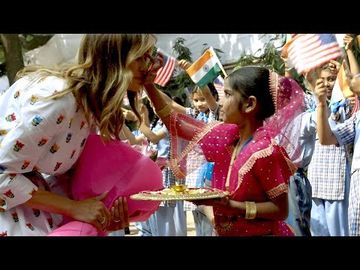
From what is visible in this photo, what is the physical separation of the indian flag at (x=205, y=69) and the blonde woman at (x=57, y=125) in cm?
260

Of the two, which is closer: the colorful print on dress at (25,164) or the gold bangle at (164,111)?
the colorful print on dress at (25,164)

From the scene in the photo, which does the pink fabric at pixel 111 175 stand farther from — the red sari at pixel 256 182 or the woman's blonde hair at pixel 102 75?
the red sari at pixel 256 182

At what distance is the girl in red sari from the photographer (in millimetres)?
2633

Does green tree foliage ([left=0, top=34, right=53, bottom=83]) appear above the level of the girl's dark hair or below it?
above

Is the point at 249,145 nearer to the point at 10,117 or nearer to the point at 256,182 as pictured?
the point at 256,182

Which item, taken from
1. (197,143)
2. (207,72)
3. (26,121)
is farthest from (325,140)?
(26,121)

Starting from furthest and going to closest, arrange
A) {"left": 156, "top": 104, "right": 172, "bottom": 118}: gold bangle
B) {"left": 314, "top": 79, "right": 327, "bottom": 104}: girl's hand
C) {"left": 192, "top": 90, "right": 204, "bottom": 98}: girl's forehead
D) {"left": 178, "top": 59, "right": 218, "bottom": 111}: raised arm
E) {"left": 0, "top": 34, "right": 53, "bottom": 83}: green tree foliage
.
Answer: {"left": 0, "top": 34, "right": 53, "bottom": 83}: green tree foliage < {"left": 192, "top": 90, "right": 204, "bottom": 98}: girl's forehead < {"left": 178, "top": 59, "right": 218, "bottom": 111}: raised arm < {"left": 314, "top": 79, "right": 327, "bottom": 104}: girl's hand < {"left": 156, "top": 104, "right": 172, "bottom": 118}: gold bangle

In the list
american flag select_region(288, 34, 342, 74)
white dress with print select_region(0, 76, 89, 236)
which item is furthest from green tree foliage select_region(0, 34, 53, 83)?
white dress with print select_region(0, 76, 89, 236)

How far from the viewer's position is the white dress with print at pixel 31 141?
2.22 metres

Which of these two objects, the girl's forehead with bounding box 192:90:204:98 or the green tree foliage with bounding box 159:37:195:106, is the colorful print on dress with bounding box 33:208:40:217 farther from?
the green tree foliage with bounding box 159:37:195:106

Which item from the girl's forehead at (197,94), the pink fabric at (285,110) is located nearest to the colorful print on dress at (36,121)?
the pink fabric at (285,110)

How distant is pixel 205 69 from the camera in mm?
5125

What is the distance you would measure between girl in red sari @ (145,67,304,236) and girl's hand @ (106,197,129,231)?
27cm
